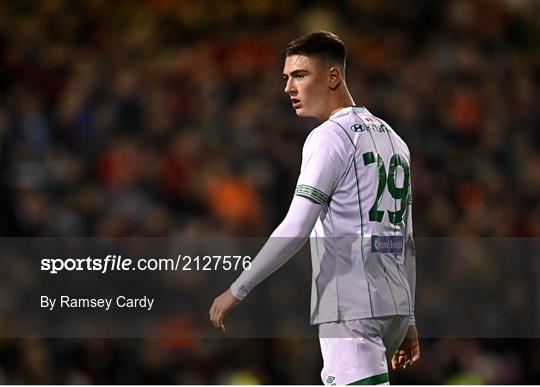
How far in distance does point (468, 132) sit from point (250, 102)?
1768 millimetres

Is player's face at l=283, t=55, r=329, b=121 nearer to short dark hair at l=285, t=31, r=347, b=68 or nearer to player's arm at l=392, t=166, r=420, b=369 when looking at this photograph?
short dark hair at l=285, t=31, r=347, b=68

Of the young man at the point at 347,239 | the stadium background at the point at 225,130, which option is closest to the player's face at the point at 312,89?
the young man at the point at 347,239

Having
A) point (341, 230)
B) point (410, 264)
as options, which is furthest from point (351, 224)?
point (410, 264)

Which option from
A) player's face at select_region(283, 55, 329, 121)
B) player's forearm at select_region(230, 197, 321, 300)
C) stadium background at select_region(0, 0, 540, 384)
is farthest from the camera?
stadium background at select_region(0, 0, 540, 384)

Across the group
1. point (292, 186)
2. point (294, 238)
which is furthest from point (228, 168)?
point (294, 238)

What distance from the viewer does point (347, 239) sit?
331 cm

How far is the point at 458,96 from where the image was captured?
861 cm

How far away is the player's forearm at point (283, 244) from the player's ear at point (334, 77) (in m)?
0.46

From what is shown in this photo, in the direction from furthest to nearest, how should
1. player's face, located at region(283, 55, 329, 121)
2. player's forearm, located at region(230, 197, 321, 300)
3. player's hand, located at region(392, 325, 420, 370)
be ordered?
player's hand, located at region(392, 325, 420, 370)
player's face, located at region(283, 55, 329, 121)
player's forearm, located at region(230, 197, 321, 300)

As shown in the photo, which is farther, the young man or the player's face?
the player's face

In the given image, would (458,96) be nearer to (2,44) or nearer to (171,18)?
(171,18)

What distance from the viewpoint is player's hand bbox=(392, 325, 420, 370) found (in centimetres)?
359

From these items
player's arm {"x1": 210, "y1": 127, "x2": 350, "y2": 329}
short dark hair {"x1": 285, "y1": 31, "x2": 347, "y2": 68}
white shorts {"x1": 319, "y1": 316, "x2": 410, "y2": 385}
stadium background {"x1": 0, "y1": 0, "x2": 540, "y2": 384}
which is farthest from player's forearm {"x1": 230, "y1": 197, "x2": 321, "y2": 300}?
→ stadium background {"x1": 0, "y1": 0, "x2": 540, "y2": 384}

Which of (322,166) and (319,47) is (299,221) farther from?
(319,47)
